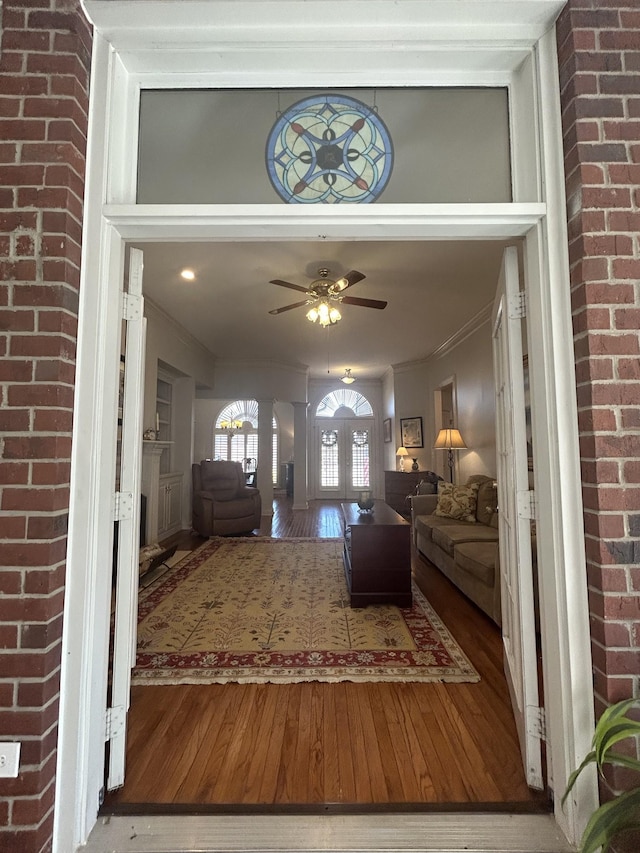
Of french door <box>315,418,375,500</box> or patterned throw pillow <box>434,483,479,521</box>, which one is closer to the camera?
patterned throw pillow <box>434,483,479,521</box>

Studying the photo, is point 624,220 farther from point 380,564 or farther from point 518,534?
point 380,564

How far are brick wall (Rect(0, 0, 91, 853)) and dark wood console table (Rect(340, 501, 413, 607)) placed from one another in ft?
7.06

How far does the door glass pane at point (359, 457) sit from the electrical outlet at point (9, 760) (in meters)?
8.73

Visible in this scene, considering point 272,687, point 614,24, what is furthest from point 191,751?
point 614,24

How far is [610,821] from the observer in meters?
0.83

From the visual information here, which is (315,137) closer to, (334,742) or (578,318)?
(578,318)

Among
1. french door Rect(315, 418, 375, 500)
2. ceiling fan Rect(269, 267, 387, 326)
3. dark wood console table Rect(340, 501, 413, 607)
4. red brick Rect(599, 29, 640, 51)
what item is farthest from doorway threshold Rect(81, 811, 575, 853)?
french door Rect(315, 418, 375, 500)

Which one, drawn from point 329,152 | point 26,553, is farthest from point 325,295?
point 26,553

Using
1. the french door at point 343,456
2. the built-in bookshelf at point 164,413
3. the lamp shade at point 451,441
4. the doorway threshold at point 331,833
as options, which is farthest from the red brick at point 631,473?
the french door at point 343,456

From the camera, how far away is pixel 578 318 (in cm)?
119

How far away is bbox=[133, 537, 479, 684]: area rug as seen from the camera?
2.12 meters

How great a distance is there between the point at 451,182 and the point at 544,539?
1263mm

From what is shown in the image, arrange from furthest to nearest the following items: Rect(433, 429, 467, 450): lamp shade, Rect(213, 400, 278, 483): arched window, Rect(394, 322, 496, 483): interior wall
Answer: Rect(213, 400, 278, 483): arched window < Rect(433, 429, 467, 450): lamp shade < Rect(394, 322, 496, 483): interior wall

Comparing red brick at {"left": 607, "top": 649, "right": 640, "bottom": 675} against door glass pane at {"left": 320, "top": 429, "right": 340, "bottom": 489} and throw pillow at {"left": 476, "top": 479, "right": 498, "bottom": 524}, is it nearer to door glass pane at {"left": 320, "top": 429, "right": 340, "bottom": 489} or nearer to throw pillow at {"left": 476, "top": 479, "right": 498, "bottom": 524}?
throw pillow at {"left": 476, "top": 479, "right": 498, "bottom": 524}
